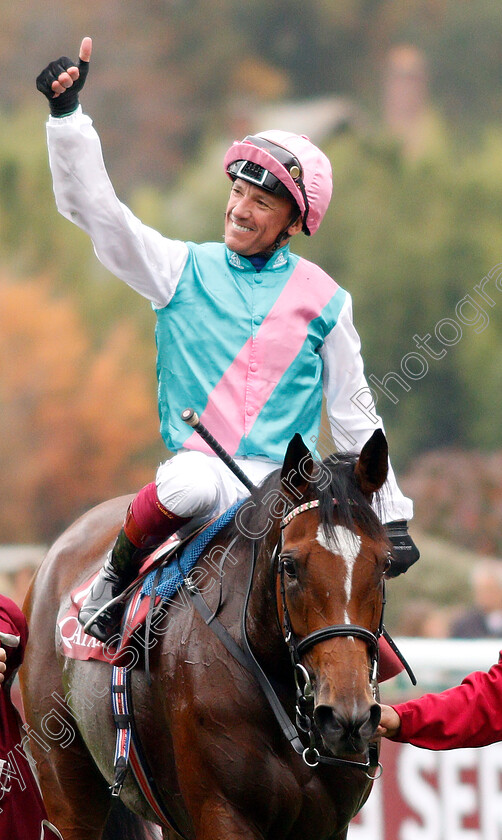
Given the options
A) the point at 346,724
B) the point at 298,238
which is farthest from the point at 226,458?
the point at 298,238

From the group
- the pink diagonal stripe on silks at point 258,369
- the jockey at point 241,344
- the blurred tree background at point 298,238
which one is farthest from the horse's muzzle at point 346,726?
the blurred tree background at point 298,238

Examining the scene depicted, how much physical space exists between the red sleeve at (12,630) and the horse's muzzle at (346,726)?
3.61 feet

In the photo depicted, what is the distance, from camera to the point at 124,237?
10.0ft

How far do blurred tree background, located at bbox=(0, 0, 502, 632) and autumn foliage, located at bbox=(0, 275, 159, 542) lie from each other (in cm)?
3

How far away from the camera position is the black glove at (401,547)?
308 centimetres

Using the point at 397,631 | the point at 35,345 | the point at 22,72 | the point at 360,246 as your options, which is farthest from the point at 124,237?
the point at 22,72

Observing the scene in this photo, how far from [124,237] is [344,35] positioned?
17.1 m

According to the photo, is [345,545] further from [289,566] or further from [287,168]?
[287,168]

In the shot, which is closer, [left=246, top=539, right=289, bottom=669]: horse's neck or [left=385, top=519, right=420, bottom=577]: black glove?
[left=246, top=539, right=289, bottom=669]: horse's neck

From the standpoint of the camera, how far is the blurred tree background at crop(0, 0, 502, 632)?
595 inches

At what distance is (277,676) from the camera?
2828mm

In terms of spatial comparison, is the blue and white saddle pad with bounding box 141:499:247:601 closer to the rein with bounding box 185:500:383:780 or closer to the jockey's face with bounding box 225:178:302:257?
the rein with bounding box 185:500:383:780

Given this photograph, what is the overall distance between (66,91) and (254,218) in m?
0.69

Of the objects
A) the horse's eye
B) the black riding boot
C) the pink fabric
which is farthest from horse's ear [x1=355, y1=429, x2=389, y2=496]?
the pink fabric
